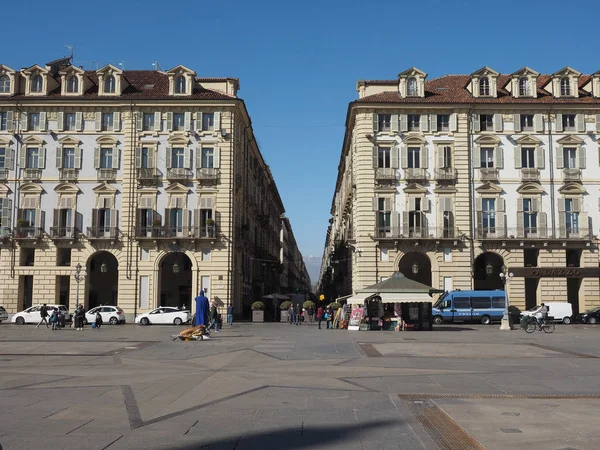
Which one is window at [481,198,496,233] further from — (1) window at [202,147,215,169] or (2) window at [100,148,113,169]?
(2) window at [100,148,113,169]

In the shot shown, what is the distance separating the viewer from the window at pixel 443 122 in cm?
5138

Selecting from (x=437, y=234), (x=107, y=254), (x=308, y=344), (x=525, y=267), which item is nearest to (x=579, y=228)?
(x=525, y=267)

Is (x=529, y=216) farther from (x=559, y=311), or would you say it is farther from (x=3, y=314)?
(x=3, y=314)

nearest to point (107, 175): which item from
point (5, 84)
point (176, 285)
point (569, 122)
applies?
point (176, 285)

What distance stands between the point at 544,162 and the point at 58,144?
38382 mm

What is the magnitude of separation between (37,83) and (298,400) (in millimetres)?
46758

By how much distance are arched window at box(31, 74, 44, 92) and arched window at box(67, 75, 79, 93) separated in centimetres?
209

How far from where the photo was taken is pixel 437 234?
49.9 m

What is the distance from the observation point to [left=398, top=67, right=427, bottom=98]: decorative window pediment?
169 feet

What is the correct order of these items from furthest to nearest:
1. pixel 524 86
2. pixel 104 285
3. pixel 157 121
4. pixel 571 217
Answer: pixel 104 285 → pixel 524 86 → pixel 157 121 → pixel 571 217

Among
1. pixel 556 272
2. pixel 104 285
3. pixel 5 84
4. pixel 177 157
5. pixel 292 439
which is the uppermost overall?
pixel 5 84

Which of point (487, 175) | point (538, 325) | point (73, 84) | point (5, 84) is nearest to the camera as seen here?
point (538, 325)

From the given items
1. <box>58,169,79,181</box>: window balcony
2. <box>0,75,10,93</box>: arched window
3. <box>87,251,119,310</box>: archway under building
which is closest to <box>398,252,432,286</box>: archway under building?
<box>87,251,119,310</box>: archway under building

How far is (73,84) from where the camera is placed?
2024 inches
